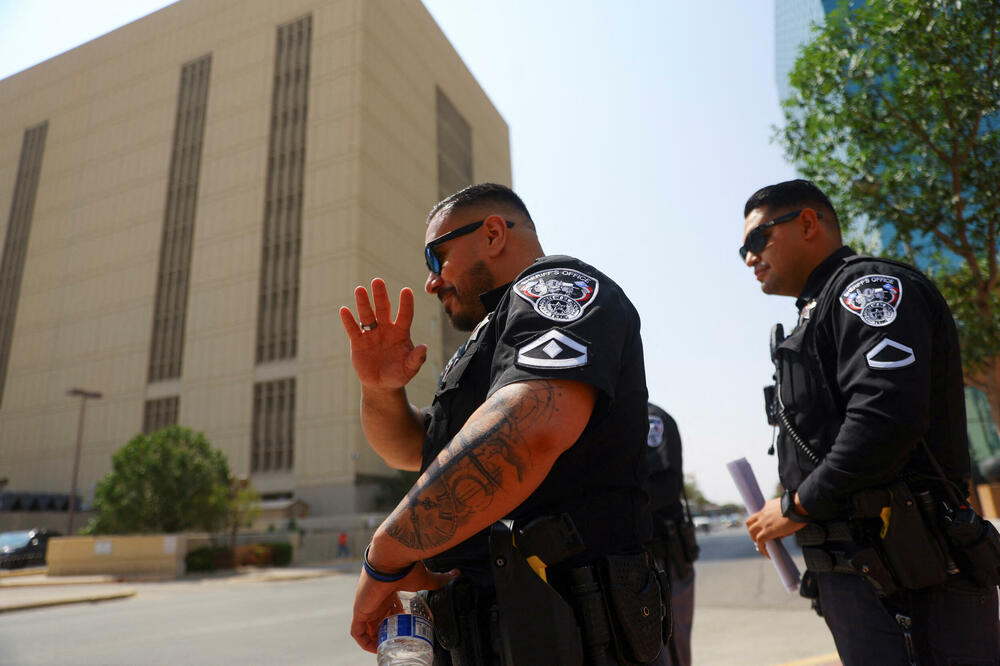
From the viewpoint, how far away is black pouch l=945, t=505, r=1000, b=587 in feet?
5.94

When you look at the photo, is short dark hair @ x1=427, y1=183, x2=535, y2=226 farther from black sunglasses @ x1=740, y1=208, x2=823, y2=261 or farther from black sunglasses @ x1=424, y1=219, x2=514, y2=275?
black sunglasses @ x1=740, y1=208, x2=823, y2=261

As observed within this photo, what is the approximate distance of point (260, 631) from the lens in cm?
696

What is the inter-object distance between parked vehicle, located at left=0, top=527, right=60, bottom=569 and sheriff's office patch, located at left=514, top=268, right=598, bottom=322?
A: 29.9 m

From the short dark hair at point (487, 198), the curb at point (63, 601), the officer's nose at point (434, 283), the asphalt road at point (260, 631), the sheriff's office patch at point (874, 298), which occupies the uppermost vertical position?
the short dark hair at point (487, 198)

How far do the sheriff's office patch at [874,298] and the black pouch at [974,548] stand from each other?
583mm

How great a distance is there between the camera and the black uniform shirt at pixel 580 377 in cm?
132

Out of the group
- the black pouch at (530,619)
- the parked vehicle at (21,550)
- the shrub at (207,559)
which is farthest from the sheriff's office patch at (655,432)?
the parked vehicle at (21,550)

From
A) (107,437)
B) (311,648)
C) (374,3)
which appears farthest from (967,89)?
(107,437)

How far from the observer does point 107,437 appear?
1683 inches

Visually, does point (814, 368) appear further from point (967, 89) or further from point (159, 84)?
point (159, 84)

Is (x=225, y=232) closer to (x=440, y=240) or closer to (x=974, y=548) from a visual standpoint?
(x=440, y=240)

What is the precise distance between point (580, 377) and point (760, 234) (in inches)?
64.4

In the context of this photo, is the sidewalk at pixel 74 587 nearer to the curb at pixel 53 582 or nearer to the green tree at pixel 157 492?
the curb at pixel 53 582

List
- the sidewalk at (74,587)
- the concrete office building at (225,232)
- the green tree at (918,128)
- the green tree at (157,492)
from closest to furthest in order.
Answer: the green tree at (918,128), the sidewalk at (74,587), the green tree at (157,492), the concrete office building at (225,232)
